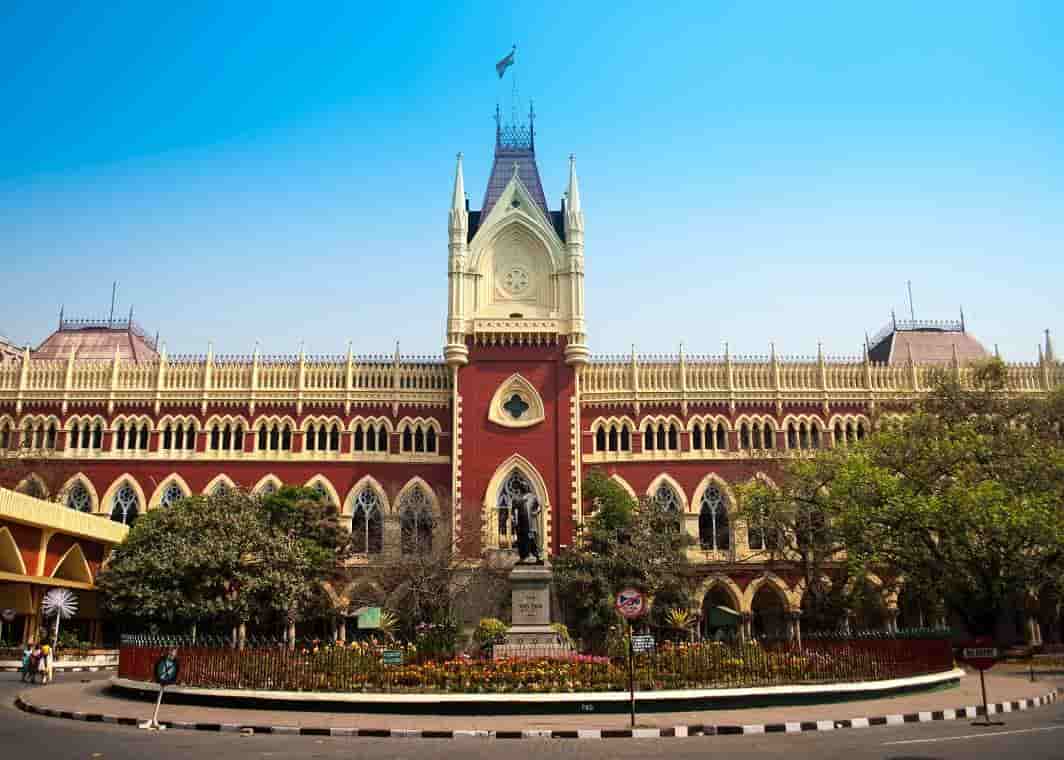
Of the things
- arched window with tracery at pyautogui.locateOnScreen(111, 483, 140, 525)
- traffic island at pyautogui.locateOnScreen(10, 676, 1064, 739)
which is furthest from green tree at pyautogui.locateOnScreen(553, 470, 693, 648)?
arched window with tracery at pyautogui.locateOnScreen(111, 483, 140, 525)

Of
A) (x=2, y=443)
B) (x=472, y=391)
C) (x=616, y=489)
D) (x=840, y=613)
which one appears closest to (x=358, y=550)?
(x=472, y=391)

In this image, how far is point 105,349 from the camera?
187ft

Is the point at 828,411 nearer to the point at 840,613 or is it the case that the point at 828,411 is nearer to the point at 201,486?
the point at 840,613

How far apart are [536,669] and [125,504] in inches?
1396

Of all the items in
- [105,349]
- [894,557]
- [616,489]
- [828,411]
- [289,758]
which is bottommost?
[289,758]

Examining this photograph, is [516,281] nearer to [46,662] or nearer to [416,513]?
[416,513]

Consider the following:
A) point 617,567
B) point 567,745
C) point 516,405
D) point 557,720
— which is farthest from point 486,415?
point 567,745

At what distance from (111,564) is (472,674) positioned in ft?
87.4

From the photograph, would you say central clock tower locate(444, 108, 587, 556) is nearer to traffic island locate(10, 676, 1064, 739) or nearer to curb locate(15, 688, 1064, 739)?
traffic island locate(10, 676, 1064, 739)

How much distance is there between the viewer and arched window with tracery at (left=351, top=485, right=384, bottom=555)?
48991 millimetres

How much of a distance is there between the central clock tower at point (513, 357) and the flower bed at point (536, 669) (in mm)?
23145

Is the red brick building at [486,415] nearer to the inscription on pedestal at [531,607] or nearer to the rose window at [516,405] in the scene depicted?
the rose window at [516,405]

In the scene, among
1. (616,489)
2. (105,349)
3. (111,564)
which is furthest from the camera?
(105,349)

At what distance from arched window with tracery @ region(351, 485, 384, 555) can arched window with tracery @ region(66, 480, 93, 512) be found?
1317 cm
